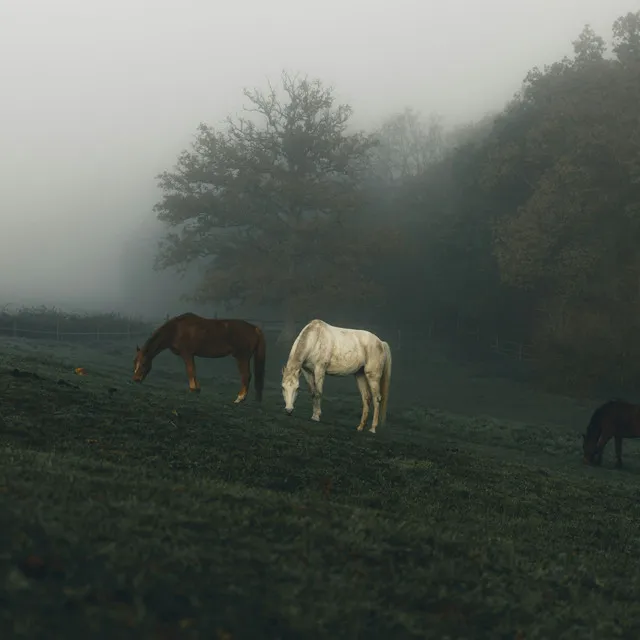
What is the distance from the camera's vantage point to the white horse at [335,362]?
19.2m

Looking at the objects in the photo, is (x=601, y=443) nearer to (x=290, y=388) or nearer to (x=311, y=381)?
(x=311, y=381)

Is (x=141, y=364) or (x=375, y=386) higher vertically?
(x=375, y=386)

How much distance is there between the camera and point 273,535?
279 inches

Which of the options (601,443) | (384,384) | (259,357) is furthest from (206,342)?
→ (601,443)

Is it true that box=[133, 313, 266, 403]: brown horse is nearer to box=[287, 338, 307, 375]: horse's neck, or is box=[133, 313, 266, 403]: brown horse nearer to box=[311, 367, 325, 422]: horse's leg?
box=[287, 338, 307, 375]: horse's neck

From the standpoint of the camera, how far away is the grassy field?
5.56 meters

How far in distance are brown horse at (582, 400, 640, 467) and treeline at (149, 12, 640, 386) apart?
649 inches

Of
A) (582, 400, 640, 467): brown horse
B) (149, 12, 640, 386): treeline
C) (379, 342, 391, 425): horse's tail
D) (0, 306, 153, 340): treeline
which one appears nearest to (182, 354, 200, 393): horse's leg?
(379, 342, 391, 425): horse's tail

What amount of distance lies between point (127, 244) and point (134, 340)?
2709 inches

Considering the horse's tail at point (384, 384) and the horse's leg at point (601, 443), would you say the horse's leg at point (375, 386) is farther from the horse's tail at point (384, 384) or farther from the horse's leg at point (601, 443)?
the horse's leg at point (601, 443)

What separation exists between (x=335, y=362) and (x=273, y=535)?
12.7 metres

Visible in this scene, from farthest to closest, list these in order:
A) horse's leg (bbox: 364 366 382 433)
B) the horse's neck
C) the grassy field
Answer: horse's leg (bbox: 364 366 382 433)
the horse's neck
the grassy field

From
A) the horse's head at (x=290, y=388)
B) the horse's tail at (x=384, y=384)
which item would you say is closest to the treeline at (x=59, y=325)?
the horse's tail at (x=384, y=384)

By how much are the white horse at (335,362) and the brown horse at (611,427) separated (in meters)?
5.77
